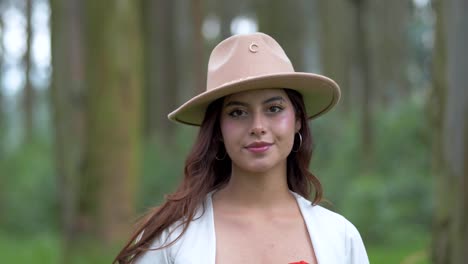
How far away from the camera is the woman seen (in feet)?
11.9

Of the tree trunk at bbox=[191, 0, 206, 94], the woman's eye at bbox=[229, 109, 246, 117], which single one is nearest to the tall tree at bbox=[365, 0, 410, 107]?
the tree trunk at bbox=[191, 0, 206, 94]

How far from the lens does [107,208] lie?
1009 cm

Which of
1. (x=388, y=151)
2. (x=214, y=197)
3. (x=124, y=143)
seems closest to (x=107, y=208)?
(x=124, y=143)

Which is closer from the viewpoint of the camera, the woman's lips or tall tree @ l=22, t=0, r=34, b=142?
the woman's lips

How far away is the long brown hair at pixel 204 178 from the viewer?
3.70 meters

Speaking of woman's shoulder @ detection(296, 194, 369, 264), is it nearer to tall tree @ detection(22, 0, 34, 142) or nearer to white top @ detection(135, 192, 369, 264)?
white top @ detection(135, 192, 369, 264)

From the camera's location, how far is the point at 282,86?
3699mm

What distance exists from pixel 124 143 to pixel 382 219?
4715mm

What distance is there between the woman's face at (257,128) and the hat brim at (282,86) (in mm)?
47

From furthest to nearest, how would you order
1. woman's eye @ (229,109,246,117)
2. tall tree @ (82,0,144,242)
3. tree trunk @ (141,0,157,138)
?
tree trunk @ (141,0,157,138), tall tree @ (82,0,144,242), woman's eye @ (229,109,246,117)

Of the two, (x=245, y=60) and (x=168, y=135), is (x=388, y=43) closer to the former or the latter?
(x=168, y=135)

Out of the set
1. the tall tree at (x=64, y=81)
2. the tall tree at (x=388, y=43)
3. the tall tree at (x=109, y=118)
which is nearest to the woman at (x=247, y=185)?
the tall tree at (x=109, y=118)

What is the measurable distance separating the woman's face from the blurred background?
4.12 metres

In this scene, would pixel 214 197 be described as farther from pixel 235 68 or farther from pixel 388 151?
pixel 388 151
